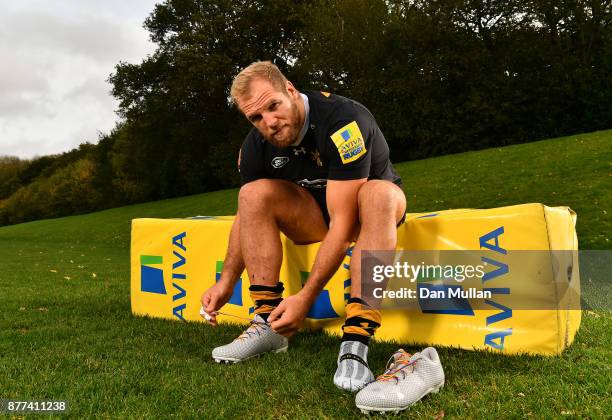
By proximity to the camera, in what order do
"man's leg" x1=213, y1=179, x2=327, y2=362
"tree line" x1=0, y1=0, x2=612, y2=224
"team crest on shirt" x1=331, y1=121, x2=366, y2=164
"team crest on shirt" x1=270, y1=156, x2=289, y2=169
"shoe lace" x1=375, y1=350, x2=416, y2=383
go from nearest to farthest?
"shoe lace" x1=375, y1=350, x2=416, y2=383 → "team crest on shirt" x1=331, y1=121, x2=366, y2=164 → "man's leg" x1=213, y1=179, x2=327, y2=362 → "team crest on shirt" x1=270, y1=156, x2=289, y2=169 → "tree line" x1=0, y1=0, x2=612, y2=224

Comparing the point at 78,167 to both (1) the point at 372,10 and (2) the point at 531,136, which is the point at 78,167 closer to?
(1) the point at 372,10

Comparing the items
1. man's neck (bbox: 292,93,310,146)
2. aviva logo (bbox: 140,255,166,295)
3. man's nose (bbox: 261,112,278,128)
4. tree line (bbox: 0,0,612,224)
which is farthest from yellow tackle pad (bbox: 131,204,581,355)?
tree line (bbox: 0,0,612,224)

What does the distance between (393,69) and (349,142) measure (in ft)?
66.0

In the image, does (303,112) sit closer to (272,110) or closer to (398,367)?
(272,110)

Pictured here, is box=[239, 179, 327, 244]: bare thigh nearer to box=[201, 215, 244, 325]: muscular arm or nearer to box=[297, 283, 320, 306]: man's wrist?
box=[201, 215, 244, 325]: muscular arm

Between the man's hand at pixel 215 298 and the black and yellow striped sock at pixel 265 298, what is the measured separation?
0.14 meters

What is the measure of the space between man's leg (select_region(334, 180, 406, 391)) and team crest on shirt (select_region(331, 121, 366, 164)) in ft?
0.40

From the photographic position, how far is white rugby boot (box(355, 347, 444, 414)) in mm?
1560

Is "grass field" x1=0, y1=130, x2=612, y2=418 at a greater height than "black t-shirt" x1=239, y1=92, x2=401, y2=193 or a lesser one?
lesser

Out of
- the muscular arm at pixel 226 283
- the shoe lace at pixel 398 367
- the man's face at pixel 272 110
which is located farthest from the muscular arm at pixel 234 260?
the shoe lace at pixel 398 367

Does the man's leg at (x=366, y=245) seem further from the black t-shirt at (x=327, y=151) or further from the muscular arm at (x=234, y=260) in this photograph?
the muscular arm at (x=234, y=260)

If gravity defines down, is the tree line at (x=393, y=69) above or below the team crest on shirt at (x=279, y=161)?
above

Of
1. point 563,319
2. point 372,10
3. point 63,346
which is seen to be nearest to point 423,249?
point 563,319

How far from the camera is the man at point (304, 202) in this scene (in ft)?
6.24
